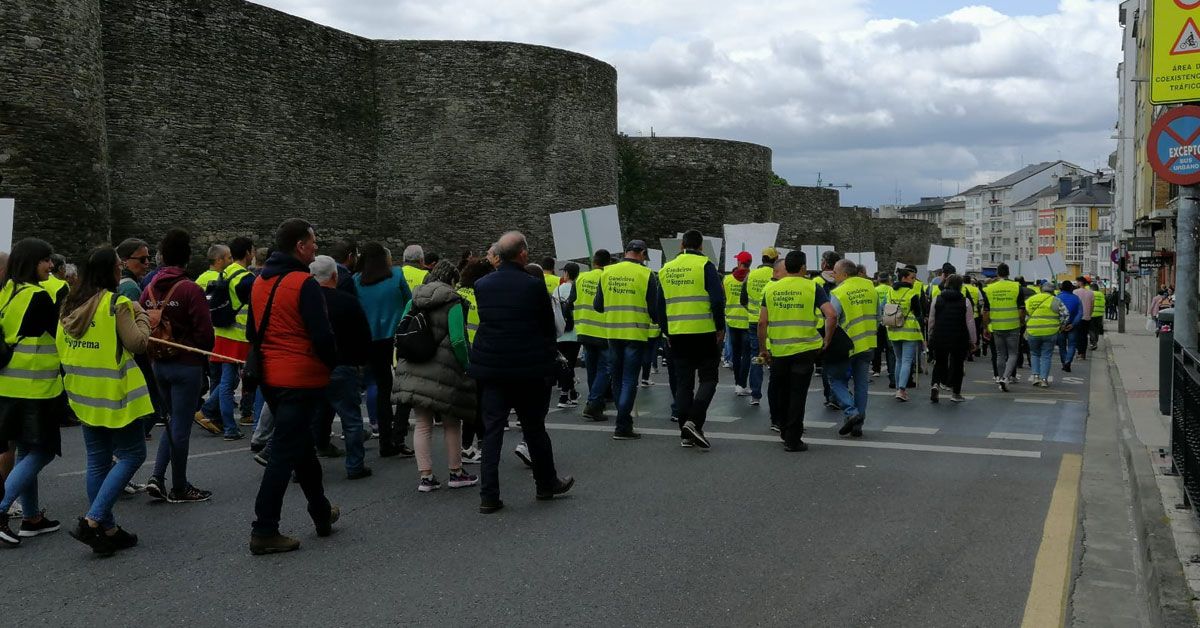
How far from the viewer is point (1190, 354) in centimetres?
588

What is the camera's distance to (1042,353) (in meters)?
14.8

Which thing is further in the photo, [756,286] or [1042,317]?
[1042,317]

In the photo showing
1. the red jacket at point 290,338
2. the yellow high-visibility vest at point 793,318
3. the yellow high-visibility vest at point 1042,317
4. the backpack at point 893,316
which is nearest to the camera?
the red jacket at point 290,338

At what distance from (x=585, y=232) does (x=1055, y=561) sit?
10643 mm

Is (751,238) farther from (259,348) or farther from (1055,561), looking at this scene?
(259,348)

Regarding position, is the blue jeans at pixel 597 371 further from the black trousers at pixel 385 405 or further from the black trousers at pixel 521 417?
the black trousers at pixel 521 417

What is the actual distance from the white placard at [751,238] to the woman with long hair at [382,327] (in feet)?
33.2

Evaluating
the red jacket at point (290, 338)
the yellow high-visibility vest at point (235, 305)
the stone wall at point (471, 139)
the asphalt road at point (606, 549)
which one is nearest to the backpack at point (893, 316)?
the asphalt road at point (606, 549)

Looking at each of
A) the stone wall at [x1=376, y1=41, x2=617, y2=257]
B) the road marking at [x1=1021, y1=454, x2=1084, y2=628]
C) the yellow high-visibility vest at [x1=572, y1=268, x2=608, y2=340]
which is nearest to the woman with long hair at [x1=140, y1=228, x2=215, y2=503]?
the yellow high-visibility vest at [x1=572, y1=268, x2=608, y2=340]

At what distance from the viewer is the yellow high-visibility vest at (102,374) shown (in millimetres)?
5578

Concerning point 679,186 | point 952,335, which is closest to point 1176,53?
point 952,335

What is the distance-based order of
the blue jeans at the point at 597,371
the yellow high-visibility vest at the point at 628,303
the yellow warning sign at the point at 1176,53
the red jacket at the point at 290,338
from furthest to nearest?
the blue jeans at the point at 597,371, the yellow high-visibility vest at the point at 628,303, the yellow warning sign at the point at 1176,53, the red jacket at the point at 290,338

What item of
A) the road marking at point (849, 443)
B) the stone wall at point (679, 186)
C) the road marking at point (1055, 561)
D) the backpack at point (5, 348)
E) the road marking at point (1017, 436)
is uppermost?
the stone wall at point (679, 186)

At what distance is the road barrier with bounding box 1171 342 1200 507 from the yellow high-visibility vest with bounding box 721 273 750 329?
245 inches
